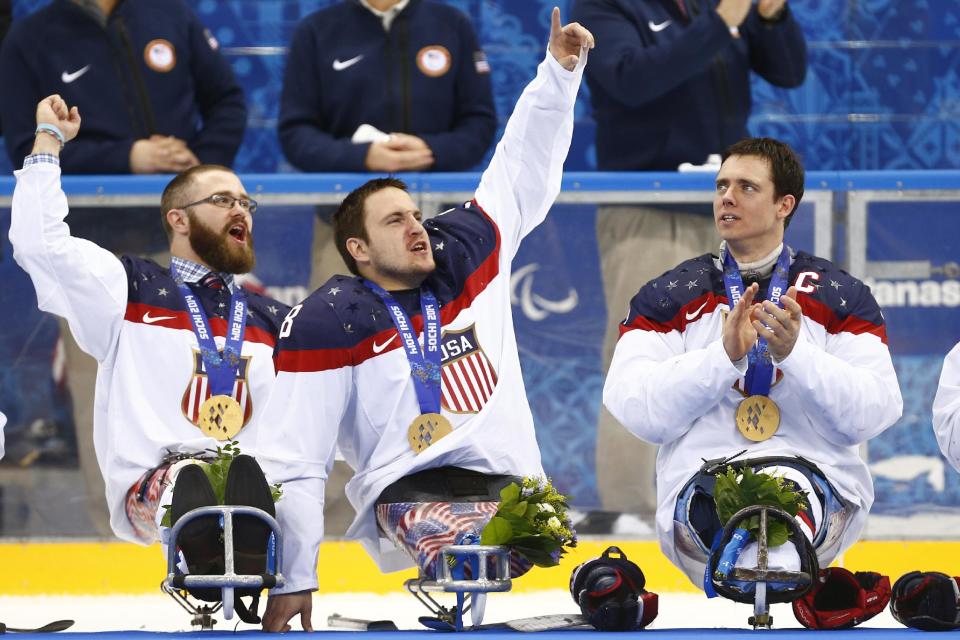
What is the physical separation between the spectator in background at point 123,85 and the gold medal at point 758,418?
263 cm

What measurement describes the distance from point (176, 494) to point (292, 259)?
2039mm

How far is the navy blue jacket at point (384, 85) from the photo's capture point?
6719mm

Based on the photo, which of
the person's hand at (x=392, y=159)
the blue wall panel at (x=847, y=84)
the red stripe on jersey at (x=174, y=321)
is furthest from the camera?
the blue wall panel at (x=847, y=84)

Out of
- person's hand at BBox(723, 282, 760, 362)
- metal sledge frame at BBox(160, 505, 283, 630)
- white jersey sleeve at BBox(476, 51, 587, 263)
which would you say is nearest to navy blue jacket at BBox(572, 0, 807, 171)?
white jersey sleeve at BBox(476, 51, 587, 263)

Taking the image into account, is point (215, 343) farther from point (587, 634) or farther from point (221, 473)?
point (587, 634)

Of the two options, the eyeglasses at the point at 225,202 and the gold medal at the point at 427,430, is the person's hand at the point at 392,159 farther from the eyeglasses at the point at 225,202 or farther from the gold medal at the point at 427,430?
the gold medal at the point at 427,430

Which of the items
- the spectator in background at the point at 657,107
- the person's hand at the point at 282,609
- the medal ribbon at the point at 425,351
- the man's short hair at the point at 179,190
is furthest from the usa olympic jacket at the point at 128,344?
the spectator in background at the point at 657,107

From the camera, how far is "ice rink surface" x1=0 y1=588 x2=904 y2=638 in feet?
19.0

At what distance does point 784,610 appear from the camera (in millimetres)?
5922

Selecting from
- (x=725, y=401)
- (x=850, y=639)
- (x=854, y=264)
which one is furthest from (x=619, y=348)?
(x=854, y=264)

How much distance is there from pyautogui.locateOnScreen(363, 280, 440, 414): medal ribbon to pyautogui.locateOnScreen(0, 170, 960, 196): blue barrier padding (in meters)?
1.33

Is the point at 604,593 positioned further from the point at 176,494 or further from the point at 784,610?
the point at 784,610

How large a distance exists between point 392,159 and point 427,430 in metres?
1.77

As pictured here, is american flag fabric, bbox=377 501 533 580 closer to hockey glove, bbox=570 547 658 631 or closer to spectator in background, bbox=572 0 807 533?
hockey glove, bbox=570 547 658 631
